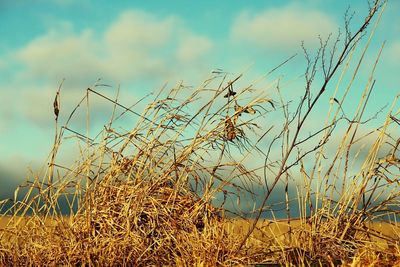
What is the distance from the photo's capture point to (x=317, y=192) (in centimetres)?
404

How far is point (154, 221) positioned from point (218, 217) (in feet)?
1.59

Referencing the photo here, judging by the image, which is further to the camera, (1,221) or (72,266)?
(1,221)

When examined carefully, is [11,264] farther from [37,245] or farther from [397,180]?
[397,180]

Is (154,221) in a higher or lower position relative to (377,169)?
lower

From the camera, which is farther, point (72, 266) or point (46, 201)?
point (46, 201)

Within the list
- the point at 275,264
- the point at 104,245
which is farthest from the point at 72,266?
the point at 275,264

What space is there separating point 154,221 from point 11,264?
896 millimetres

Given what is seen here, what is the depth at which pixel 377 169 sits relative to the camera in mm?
3984

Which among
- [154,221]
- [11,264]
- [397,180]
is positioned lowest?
[11,264]

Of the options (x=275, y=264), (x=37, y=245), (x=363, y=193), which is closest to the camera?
(x=275, y=264)

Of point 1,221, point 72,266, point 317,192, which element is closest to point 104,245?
point 72,266

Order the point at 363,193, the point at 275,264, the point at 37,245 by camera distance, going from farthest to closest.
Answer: the point at 363,193 → the point at 37,245 → the point at 275,264

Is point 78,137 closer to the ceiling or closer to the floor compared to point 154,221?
closer to the ceiling

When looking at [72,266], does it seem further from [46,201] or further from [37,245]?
[46,201]
